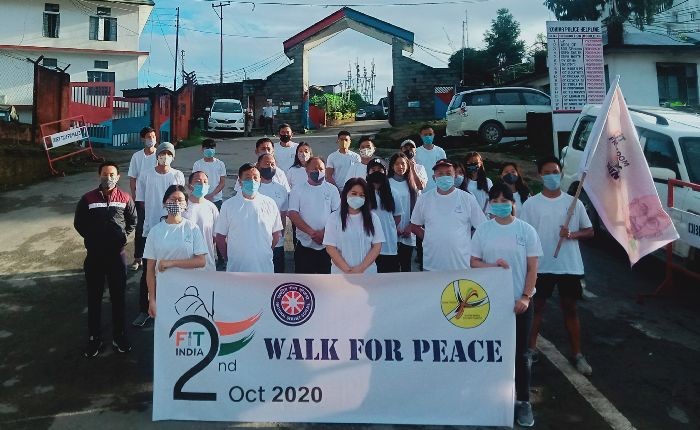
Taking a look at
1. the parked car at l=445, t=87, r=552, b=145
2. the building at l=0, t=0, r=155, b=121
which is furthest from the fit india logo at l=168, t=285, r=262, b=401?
the building at l=0, t=0, r=155, b=121

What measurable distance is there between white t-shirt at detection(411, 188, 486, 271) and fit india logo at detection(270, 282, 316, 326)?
1271 mm

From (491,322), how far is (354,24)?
24086 mm

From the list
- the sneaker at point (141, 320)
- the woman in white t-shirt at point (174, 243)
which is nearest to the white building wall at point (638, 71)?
→ the sneaker at point (141, 320)

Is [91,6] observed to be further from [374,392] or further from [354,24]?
[374,392]

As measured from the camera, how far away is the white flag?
4.30m

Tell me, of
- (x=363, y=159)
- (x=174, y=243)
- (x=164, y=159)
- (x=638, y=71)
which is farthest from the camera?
(x=638, y=71)

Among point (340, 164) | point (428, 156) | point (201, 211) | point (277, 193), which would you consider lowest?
point (201, 211)

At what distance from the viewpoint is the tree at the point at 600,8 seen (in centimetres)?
3484

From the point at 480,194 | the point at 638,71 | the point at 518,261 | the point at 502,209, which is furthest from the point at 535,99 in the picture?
the point at 518,261

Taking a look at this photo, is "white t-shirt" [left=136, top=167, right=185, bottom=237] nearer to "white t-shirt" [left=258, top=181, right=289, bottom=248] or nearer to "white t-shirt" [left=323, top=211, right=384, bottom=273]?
"white t-shirt" [left=258, top=181, right=289, bottom=248]

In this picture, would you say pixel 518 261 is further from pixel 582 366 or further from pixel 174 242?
pixel 174 242

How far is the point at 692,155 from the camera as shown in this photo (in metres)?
6.62

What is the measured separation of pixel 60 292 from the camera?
6.25 m

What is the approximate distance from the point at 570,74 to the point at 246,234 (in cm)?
967
